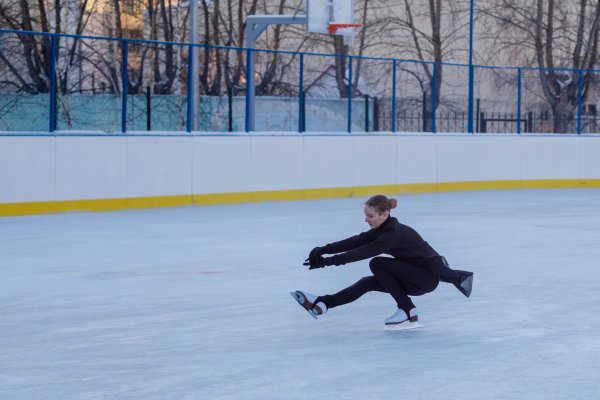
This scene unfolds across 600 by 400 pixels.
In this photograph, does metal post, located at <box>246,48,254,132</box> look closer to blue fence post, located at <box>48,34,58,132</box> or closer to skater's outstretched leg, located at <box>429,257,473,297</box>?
blue fence post, located at <box>48,34,58,132</box>

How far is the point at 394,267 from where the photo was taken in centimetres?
838

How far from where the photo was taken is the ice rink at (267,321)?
680 centimetres

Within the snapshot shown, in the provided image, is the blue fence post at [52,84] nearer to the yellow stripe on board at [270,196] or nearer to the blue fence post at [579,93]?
the yellow stripe on board at [270,196]

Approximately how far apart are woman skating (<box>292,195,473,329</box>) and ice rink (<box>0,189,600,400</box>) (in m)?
0.19

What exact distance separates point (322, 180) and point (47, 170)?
6.40 meters

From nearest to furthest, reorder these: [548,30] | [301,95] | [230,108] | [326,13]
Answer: [230,108] → [301,95] → [326,13] → [548,30]

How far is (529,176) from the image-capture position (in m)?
28.7

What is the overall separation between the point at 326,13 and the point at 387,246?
18.2 meters

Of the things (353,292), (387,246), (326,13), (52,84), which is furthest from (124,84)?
(387,246)

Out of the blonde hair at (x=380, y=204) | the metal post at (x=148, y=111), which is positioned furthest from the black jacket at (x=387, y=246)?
the metal post at (x=148, y=111)

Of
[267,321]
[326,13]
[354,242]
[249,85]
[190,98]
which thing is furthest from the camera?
[326,13]

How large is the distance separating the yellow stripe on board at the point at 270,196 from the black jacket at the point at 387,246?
1141 centimetres

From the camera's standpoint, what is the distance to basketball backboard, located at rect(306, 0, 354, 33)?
25562 millimetres

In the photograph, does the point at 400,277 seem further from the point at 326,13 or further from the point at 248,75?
the point at 326,13
